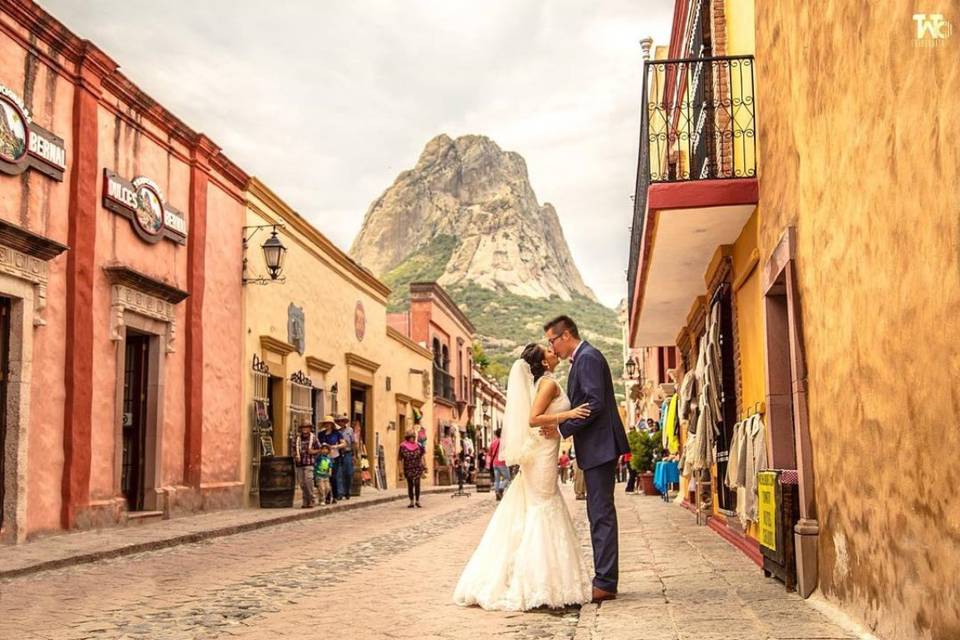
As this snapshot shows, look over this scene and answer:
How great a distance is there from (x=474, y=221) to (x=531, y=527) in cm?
12505

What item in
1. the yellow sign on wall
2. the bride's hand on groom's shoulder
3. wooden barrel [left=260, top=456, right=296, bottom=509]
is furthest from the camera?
wooden barrel [left=260, top=456, right=296, bottom=509]

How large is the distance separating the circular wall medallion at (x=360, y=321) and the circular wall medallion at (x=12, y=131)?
1516cm

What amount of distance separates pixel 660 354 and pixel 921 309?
24.0m

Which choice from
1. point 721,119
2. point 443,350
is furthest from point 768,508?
point 443,350

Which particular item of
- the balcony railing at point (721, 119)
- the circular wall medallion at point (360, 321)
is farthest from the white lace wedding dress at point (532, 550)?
the circular wall medallion at point (360, 321)

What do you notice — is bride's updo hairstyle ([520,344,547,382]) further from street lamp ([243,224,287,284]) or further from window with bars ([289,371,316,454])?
window with bars ([289,371,316,454])

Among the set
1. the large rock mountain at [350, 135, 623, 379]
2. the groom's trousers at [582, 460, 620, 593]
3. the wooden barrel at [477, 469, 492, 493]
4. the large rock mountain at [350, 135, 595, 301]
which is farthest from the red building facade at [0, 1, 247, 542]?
the large rock mountain at [350, 135, 595, 301]

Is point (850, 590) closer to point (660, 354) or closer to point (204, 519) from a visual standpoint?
point (204, 519)

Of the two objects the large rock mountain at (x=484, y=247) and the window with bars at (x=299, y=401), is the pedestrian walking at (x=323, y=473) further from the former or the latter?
the large rock mountain at (x=484, y=247)

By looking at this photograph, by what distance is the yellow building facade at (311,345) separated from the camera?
1869 cm

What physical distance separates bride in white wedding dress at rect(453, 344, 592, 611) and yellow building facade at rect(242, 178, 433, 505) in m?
12.4

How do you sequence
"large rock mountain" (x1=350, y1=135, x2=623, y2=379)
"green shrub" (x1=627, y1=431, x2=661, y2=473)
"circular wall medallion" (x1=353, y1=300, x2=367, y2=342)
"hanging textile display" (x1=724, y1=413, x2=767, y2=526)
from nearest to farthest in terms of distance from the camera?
"hanging textile display" (x1=724, y1=413, x2=767, y2=526), "green shrub" (x1=627, y1=431, x2=661, y2=473), "circular wall medallion" (x1=353, y1=300, x2=367, y2=342), "large rock mountain" (x1=350, y1=135, x2=623, y2=379)

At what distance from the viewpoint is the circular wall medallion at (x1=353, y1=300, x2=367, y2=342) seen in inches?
1029

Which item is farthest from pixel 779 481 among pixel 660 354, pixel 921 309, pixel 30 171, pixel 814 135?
pixel 660 354
